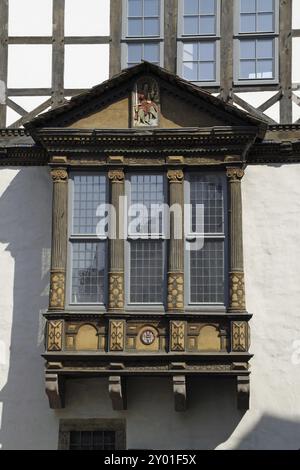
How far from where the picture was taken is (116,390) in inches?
724

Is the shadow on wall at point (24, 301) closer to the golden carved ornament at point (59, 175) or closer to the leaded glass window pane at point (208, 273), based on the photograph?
the golden carved ornament at point (59, 175)

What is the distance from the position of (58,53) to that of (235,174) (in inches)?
151

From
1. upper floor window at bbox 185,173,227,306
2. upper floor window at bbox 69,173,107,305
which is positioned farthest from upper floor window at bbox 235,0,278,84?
upper floor window at bbox 69,173,107,305

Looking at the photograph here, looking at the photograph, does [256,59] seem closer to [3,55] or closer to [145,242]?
[145,242]

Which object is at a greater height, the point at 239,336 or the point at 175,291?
the point at 175,291

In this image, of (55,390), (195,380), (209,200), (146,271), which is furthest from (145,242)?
(55,390)

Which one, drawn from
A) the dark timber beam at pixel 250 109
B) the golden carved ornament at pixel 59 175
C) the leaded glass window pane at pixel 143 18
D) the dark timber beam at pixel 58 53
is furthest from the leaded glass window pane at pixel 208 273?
the leaded glass window pane at pixel 143 18

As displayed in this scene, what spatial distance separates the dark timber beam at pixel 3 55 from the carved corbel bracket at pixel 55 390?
14.8 feet

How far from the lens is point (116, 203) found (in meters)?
19.1

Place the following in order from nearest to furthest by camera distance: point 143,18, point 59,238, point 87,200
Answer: point 59,238 < point 87,200 < point 143,18

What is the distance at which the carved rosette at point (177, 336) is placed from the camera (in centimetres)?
1834
